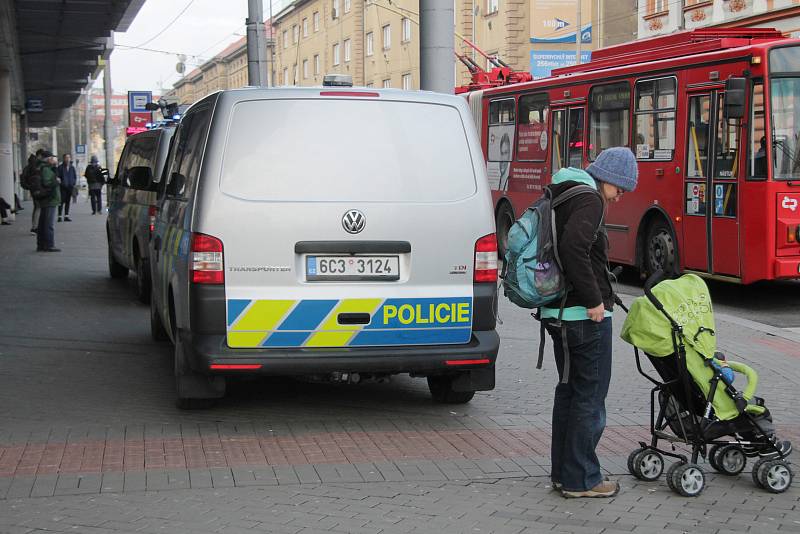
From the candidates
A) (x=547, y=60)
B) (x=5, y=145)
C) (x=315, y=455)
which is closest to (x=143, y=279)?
(x=315, y=455)

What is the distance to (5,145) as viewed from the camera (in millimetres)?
37375

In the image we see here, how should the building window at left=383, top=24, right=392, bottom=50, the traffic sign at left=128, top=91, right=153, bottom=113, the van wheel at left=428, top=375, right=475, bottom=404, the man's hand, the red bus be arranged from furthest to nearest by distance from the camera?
the building window at left=383, top=24, right=392, bottom=50, the traffic sign at left=128, top=91, right=153, bottom=113, the red bus, the van wheel at left=428, top=375, right=475, bottom=404, the man's hand

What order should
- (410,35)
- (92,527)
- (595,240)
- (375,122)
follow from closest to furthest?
(92,527), (595,240), (375,122), (410,35)

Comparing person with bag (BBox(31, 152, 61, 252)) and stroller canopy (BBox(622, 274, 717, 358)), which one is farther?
person with bag (BBox(31, 152, 61, 252))

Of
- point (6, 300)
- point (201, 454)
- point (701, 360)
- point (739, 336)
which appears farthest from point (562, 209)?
point (6, 300)

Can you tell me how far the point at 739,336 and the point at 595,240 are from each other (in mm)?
6091

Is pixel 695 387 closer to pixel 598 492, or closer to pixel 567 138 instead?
pixel 598 492

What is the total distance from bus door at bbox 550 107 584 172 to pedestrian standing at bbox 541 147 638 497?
1152cm

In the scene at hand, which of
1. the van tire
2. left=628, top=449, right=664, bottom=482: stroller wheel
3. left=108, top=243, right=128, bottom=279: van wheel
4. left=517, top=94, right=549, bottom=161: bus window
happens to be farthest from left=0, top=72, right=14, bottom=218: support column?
left=628, top=449, right=664, bottom=482: stroller wheel

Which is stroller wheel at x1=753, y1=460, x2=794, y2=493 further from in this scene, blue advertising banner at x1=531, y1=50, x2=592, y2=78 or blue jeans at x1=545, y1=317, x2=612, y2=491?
blue advertising banner at x1=531, y1=50, x2=592, y2=78

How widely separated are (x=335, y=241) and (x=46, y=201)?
14.6 m

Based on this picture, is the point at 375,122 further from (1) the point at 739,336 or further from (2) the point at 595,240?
(1) the point at 739,336

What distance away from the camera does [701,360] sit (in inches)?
211

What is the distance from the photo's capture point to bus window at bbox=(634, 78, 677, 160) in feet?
46.3
